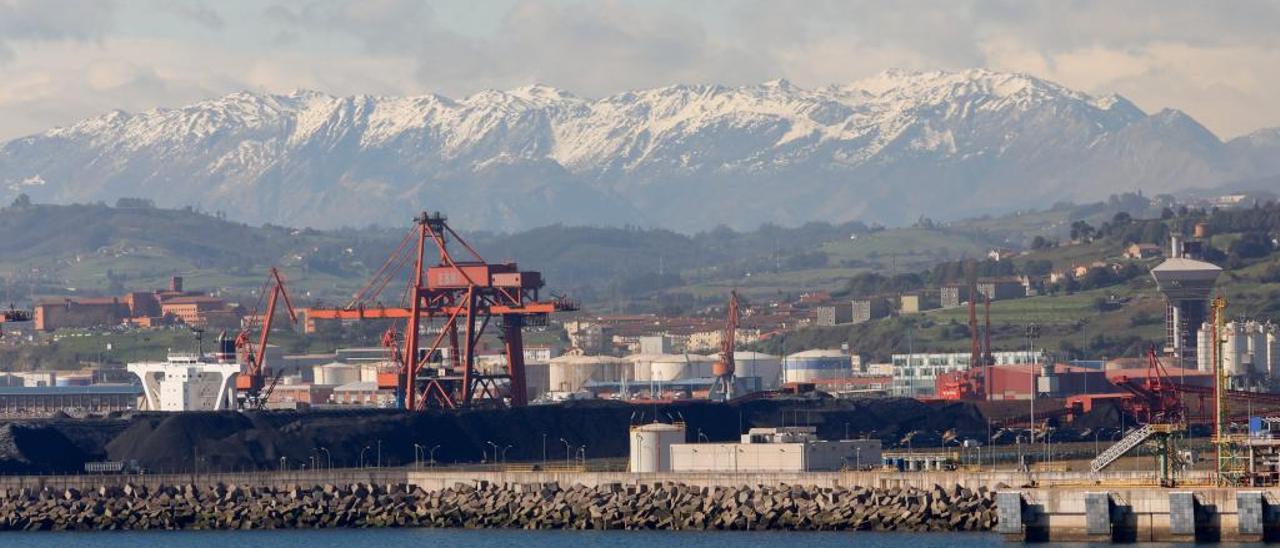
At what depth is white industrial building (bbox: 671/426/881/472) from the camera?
104m

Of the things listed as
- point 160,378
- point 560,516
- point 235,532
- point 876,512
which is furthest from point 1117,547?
point 160,378

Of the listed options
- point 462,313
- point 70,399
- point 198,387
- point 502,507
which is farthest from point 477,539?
point 70,399

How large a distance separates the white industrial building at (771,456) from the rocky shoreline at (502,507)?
599 cm

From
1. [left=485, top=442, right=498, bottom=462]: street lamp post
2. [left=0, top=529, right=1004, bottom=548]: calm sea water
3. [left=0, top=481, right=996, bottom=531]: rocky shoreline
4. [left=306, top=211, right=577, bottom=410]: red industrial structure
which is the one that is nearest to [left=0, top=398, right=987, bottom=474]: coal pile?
[left=485, top=442, right=498, bottom=462]: street lamp post

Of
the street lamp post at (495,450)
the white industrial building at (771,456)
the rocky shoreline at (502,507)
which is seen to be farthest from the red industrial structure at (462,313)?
the rocky shoreline at (502,507)

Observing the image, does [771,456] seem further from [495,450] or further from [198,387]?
[198,387]

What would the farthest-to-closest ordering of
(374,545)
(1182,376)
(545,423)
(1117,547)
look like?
(1182,376) < (545,423) < (374,545) < (1117,547)

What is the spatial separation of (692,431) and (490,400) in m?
10.7

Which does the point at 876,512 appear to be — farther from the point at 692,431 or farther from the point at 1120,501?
the point at 692,431

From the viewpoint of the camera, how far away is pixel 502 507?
324 feet

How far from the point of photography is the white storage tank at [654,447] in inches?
4274

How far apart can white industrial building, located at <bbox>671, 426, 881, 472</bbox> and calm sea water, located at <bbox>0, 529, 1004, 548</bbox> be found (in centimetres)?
1164

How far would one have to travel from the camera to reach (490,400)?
14325 centimetres

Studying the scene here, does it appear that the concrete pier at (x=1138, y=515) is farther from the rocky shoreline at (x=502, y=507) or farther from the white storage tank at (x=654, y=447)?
the white storage tank at (x=654, y=447)
